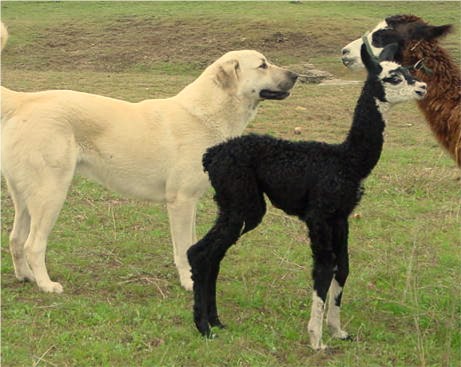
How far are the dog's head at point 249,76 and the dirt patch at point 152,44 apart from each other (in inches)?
556

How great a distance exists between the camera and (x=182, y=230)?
5.57 metres

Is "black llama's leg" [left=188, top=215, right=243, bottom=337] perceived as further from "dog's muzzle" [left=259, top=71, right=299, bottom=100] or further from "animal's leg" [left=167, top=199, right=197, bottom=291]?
"dog's muzzle" [left=259, top=71, right=299, bottom=100]

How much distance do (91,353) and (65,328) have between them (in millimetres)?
456

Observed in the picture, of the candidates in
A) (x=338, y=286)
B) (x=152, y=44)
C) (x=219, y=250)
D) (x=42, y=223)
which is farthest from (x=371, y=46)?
(x=152, y=44)

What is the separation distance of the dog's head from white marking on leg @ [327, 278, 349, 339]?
5.98 feet

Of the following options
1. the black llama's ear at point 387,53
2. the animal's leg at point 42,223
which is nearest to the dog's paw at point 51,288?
the animal's leg at point 42,223

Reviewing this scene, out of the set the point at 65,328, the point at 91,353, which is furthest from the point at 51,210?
the point at 91,353

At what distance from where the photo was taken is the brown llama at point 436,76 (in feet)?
18.2

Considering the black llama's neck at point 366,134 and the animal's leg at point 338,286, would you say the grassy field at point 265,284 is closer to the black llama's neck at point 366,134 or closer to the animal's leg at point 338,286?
the animal's leg at point 338,286

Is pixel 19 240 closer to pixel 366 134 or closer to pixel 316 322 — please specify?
pixel 316 322

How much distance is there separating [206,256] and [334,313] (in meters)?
0.92

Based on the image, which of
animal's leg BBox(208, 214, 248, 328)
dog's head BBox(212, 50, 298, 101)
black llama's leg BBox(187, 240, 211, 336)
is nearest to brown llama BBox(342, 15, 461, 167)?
dog's head BBox(212, 50, 298, 101)

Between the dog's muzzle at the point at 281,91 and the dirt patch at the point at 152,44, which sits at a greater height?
the dog's muzzle at the point at 281,91

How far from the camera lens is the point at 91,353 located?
14.1ft
